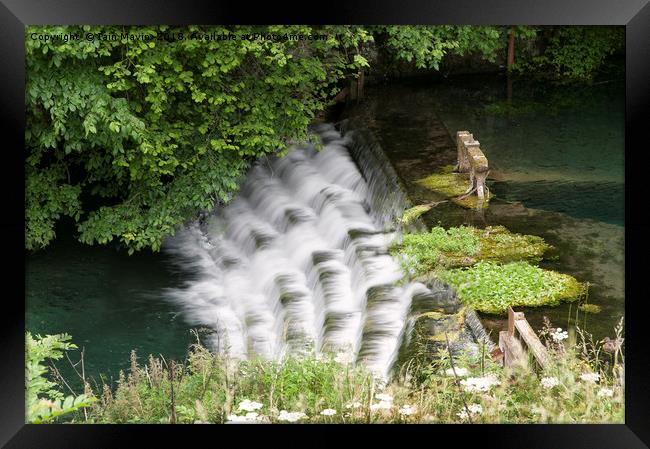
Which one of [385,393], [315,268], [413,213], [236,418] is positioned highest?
[413,213]

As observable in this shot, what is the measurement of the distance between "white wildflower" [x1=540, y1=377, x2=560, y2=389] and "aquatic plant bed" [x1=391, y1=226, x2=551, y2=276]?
3085mm

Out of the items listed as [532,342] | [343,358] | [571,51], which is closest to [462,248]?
[343,358]

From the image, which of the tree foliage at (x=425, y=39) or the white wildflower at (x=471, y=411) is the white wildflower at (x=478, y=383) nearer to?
the white wildflower at (x=471, y=411)

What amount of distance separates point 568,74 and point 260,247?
24.6 ft

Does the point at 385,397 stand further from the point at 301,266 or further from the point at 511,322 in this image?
the point at 301,266

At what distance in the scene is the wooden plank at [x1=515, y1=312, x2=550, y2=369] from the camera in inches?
299

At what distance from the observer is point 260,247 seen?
1295 cm

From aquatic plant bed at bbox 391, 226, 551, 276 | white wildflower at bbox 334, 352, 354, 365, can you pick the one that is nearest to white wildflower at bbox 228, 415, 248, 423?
white wildflower at bbox 334, 352, 354, 365

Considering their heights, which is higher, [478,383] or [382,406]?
[478,383]

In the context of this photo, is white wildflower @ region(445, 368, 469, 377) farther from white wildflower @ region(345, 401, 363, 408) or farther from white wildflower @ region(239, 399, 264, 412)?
white wildflower @ region(239, 399, 264, 412)

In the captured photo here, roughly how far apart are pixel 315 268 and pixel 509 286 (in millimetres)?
2797

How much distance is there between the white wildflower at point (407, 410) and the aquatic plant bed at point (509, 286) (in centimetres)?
240

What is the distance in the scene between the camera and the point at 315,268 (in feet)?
38.4
